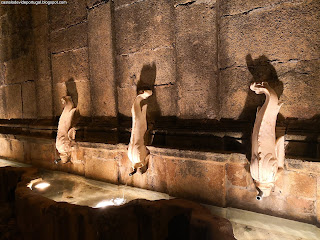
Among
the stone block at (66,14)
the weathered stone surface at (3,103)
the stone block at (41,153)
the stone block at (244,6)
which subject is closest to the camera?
the stone block at (244,6)

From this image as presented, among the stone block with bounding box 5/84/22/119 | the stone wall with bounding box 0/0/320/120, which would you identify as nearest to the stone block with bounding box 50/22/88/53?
the stone wall with bounding box 0/0/320/120

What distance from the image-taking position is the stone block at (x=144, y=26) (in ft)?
10.7

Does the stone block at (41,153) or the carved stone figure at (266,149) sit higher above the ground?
the carved stone figure at (266,149)

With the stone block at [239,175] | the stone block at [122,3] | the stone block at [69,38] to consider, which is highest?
the stone block at [122,3]

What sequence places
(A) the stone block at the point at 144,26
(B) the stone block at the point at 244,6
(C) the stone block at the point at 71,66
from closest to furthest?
(B) the stone block at the point at 244,6 → (A) the stone block at the point at 144,26 → (C) the stone block at the point at 71,66

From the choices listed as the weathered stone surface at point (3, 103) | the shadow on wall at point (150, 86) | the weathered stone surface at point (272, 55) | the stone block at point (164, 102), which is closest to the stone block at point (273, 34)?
the weathered stone surface at point (272, 55)

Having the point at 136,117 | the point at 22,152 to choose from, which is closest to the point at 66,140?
the point at 136,117

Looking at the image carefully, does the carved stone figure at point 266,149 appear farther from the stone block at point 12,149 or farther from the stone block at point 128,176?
the stone block at point 12,149

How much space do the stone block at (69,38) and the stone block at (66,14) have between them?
0.38 ft

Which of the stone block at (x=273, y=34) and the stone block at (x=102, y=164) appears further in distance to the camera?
the stone block at (x=102, y=164)

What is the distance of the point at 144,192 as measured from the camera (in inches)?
129

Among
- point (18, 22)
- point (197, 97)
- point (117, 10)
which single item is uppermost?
point (18, 22)

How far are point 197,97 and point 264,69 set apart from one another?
912 millimetres

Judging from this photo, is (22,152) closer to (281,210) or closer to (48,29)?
(48,29)
